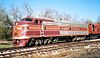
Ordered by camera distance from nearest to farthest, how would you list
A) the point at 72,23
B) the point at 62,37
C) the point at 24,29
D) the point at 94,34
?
the point at 24,29 → the point at 62,37 → the point at 72,23 → the point at 94,34

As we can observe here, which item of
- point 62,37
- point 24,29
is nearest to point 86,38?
point 62,37

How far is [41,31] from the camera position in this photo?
74.1ft

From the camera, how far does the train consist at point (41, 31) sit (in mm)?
21125

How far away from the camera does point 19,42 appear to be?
21219mm

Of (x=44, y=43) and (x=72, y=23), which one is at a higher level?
(x=72, y=23)

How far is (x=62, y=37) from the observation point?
26.4 metres

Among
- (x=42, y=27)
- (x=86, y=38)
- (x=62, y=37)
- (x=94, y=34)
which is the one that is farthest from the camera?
(x=94, y=34)

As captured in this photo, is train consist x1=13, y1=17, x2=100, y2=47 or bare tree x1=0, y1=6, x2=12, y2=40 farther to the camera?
bare tree x1=0, y1=6, x2=12, y2=40

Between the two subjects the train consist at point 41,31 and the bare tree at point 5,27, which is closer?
the train consist at point 41,31

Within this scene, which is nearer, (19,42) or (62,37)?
(19,42)

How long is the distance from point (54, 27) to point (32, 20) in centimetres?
353

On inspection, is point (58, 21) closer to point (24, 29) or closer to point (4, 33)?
point (24, 29)

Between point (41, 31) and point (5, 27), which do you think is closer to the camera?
point (41, 31)

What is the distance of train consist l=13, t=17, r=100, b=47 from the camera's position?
21125 millimetres
